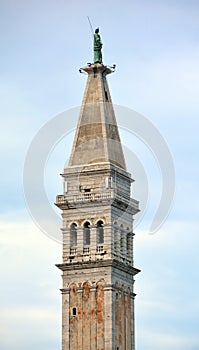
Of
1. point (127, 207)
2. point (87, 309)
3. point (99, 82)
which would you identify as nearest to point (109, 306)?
point (87, 309)

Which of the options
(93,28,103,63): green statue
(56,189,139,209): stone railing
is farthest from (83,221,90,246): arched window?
(93,28,103,63): green statue

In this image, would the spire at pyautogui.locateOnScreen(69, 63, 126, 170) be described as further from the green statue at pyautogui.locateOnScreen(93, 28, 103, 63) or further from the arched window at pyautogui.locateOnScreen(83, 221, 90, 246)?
the arched window at pyautogui.locateOnScreen(83, 221, 90, 246)

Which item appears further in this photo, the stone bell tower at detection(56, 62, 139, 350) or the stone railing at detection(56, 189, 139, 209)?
the stone railing at detection(56, 189, 139, 209)

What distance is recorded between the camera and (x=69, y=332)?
10500 centimetres

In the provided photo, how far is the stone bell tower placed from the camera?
104562 mm

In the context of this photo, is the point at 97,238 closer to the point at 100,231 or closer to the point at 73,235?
the point at 100,231

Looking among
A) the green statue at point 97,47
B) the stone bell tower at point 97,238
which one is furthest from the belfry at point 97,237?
the green statue at point 97,47

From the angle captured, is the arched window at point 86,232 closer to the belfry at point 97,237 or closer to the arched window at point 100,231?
the belfry at point 97,237

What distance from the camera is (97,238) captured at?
349ft

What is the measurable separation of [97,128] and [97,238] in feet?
29.2

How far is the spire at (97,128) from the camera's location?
10862 cm

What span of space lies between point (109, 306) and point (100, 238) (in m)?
5.47

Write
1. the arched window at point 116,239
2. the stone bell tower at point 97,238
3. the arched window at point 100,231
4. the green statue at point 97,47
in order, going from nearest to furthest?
the stone bell tower at point 97,238, the arched window at point 116,239, the arched window at point 100,231, the green statue at point 97,47

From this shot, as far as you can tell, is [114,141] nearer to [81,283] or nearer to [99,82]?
[99,82]
